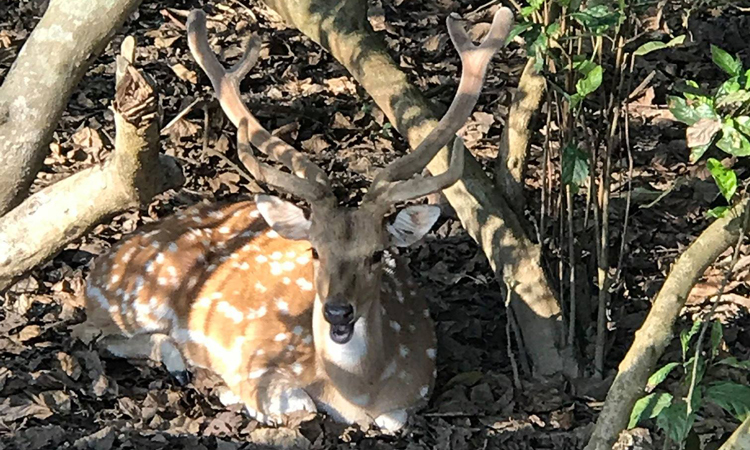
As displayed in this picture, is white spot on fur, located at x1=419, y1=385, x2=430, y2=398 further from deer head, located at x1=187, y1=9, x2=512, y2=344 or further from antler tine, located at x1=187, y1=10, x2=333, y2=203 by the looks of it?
antler tine, located at x1=187, y1=10, x2=333, y2=203

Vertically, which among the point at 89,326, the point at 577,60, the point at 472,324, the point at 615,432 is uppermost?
the point at 577,60

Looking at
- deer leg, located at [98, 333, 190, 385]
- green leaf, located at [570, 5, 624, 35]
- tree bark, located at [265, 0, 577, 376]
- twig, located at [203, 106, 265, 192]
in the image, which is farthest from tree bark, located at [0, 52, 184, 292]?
twig, located at [203, 106, 265, 192]

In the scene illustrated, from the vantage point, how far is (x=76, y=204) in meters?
3.95

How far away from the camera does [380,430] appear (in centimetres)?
518

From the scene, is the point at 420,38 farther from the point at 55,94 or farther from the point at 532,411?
the point at 55,94

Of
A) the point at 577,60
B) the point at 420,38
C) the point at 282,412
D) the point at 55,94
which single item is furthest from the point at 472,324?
the point at 420,38

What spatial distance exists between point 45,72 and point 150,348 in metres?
2.28

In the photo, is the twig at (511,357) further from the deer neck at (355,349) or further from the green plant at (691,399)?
the green plant at (691,399)

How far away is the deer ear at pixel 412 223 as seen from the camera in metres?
5.09

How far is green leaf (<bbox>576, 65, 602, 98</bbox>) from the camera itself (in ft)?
14.1

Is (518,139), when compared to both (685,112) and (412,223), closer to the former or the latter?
(412,223)

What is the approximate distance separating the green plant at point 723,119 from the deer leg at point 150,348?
3.03 meters

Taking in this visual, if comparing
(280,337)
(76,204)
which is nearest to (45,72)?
(76,204)

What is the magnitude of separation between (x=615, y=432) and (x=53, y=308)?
3.22 metres
